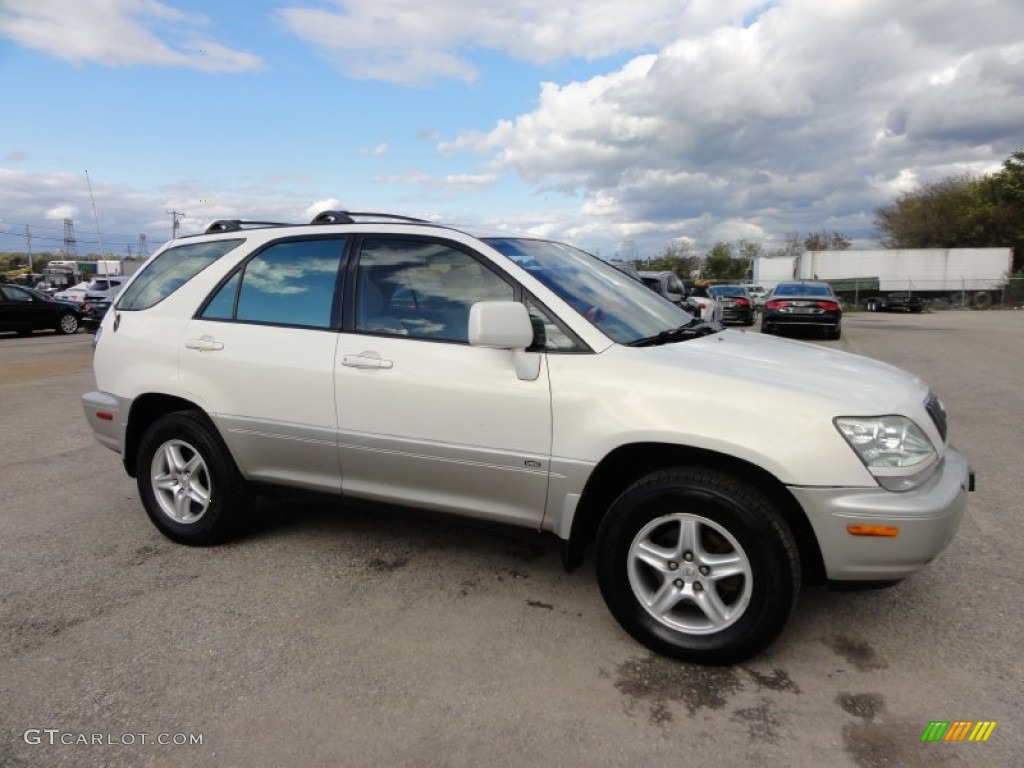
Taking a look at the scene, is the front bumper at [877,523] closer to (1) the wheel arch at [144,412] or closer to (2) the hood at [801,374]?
(2) the hood at [801,374]

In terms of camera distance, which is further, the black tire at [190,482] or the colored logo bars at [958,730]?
the black tire at [190,482]

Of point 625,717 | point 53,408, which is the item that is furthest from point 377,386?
point 53,408

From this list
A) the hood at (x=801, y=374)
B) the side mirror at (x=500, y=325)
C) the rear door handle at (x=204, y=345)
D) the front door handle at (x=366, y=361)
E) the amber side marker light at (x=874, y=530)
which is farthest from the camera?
the rear door handle at (x=204, y=345)

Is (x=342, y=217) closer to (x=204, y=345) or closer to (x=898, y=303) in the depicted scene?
(x=204, y=345)

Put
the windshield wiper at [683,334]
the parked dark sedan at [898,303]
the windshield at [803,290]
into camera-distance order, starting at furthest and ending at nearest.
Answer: the parked dark sedan at [898,303], the windshield at [803,290], the windshield wiper at [683,334]

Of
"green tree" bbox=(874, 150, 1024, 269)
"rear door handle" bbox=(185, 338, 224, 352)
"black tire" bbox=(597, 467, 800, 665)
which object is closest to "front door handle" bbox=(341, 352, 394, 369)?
"rear door handle" bbox=(185, 338, 224, 352)

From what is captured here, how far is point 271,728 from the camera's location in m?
2.44

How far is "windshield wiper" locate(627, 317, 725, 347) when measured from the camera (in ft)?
10.6

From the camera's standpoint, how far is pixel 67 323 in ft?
68.4

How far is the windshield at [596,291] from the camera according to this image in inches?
128

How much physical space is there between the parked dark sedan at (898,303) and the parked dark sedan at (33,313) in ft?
124

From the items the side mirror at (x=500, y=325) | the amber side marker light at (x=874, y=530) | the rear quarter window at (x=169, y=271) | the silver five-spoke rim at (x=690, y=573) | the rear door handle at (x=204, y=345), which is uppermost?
the rear quarter window at (x=169, y=271)

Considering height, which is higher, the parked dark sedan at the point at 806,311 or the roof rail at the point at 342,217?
the roof rail at the point at 342,217

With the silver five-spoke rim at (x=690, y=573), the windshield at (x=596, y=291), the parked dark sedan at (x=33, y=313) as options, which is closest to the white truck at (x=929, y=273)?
the parked dark sedan at (x=33, y=313)
